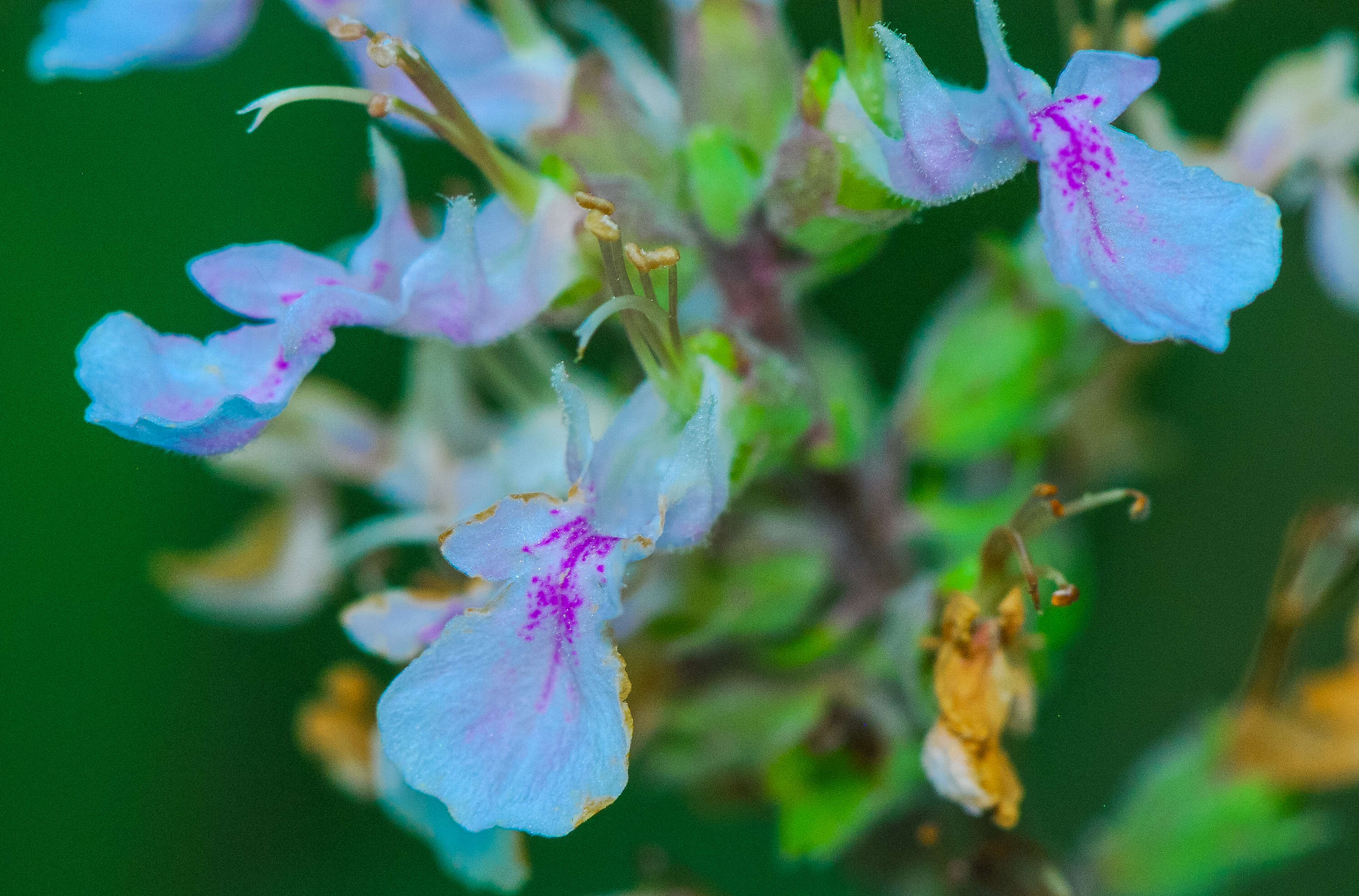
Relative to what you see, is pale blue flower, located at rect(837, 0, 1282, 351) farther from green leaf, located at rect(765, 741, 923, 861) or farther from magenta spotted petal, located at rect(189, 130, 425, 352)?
green leaf, located at rect(765, 741, 923, 861)

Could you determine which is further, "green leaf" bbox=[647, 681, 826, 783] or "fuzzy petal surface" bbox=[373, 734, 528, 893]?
"green leaf" bbox=[647, 681, 826, 783]

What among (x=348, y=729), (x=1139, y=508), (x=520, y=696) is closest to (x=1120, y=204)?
(x=1139, y=508)

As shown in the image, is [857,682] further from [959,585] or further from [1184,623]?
[1184,623]

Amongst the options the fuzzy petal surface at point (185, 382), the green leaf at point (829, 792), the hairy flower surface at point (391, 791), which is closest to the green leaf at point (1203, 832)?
the green leaf at point (829, 792)

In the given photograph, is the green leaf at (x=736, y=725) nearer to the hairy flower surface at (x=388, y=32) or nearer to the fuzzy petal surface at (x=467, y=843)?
the fuzzy petal surface at (x=467, y=843)

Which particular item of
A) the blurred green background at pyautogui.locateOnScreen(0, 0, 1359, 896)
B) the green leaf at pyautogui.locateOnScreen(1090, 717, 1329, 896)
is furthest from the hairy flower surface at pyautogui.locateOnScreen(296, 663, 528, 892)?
the green leaf at pyautogui.locateOnScreen(1090, 717, 1329, 896)

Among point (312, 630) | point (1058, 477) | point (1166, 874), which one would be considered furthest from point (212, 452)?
point (312, 630)
